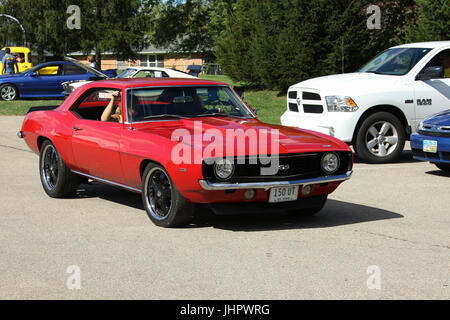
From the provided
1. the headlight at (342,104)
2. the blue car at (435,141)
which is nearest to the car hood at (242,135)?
the blue car at (435,141)

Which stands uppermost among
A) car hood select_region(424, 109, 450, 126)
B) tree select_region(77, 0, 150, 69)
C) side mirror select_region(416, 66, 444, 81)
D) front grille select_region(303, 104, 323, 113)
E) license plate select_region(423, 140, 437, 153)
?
tree select_region(77, 0, 150, 69)

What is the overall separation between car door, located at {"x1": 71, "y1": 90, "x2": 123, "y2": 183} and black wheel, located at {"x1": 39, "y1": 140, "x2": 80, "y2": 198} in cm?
32

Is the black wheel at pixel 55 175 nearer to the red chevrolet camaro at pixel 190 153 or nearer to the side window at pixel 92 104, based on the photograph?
the red chevrolet camaro at pixel 190 153

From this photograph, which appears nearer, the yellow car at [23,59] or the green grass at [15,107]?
the green grass at [15,107]

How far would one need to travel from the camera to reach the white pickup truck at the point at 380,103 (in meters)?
12.0

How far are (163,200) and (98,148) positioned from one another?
1.25 meters

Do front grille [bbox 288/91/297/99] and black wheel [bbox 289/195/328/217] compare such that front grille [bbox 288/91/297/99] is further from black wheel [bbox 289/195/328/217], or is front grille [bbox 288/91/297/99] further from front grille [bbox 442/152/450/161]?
black wheel [bbox 289/195/328/217]

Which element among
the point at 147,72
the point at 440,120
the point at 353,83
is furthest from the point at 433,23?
the point at 440,120

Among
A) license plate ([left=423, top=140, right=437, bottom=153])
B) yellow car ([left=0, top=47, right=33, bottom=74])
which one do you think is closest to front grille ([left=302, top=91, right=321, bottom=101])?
license plate ([left=423, top=140, right=437, bottom=153])

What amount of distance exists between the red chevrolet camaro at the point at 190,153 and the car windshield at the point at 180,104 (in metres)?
0.01

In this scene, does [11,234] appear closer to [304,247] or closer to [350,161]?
[304,247]

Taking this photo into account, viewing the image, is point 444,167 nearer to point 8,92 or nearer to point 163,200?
point 163,200

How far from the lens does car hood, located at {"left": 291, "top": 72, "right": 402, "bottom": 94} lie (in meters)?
12.0
